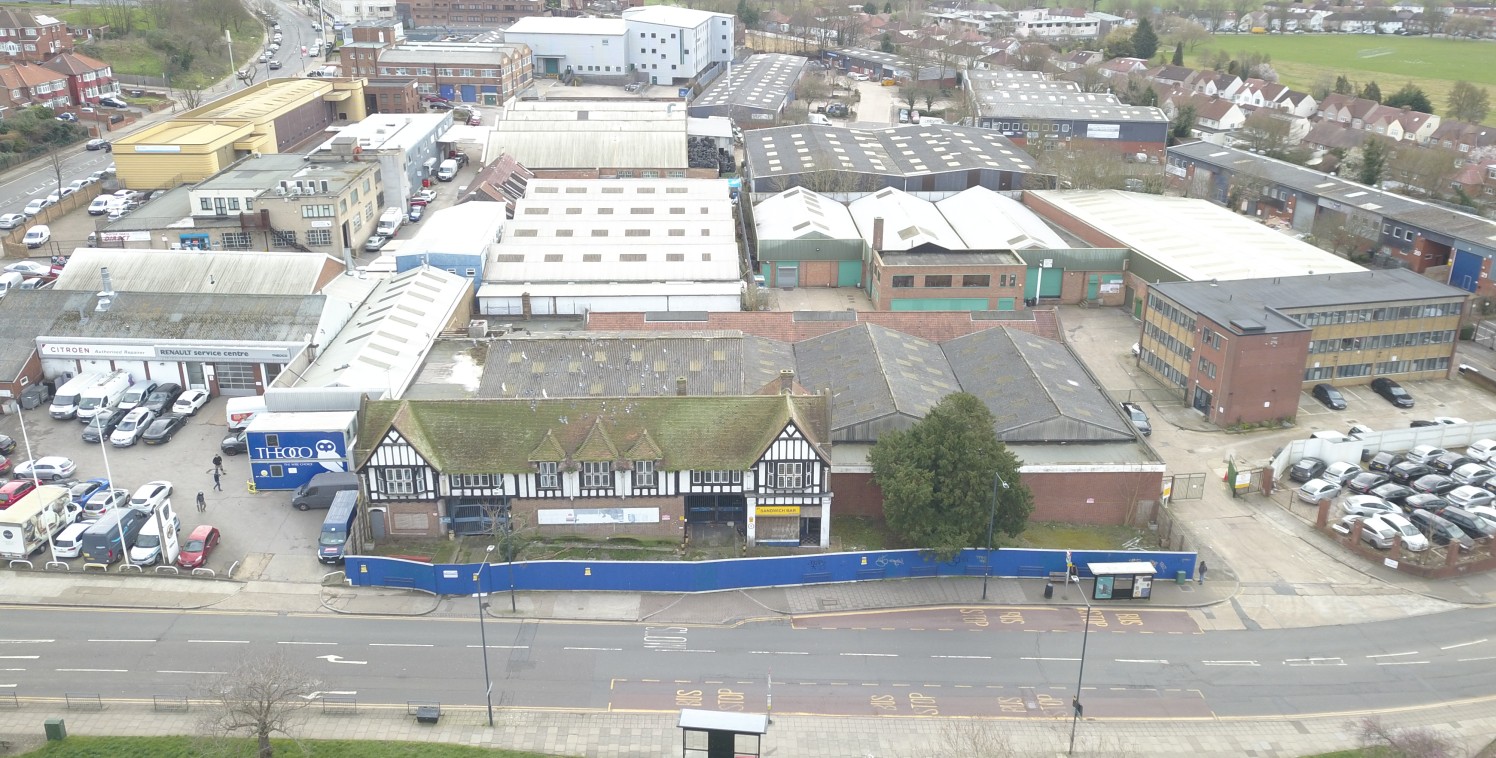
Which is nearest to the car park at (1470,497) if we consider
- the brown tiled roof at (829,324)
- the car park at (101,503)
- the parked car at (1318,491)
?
the parked car at (1318,491)

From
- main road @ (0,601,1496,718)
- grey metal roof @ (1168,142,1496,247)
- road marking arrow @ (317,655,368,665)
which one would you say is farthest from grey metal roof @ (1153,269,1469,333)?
road marking arrow @ (317,655,368,665)

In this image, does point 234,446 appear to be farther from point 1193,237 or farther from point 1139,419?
point 1193,237

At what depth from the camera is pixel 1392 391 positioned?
193ft

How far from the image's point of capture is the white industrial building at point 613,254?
215 ft

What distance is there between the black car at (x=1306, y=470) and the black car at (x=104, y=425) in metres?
55.4

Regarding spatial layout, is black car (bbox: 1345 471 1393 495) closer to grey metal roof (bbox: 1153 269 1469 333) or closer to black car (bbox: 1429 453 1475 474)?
black car (bbox: 1429 453 1475 474)

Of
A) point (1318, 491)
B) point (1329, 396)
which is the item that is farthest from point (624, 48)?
point (1318, 491)

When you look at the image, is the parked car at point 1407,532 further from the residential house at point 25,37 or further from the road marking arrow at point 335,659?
the residential house at point 25,37

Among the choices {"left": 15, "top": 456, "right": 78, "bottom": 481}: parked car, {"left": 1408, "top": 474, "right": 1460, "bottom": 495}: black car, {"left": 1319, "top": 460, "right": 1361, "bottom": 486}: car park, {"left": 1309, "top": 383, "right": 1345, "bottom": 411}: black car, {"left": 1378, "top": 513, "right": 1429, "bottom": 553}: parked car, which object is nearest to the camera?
{"left": 1378, "top": 513, "right": 1429, "bottom": 553}: parked car

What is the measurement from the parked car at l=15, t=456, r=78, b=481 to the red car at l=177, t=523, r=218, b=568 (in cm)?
940

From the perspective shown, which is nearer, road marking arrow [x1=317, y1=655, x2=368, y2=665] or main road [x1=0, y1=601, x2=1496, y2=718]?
main road [x1=0, y1=601, x2=1496, y2=718]

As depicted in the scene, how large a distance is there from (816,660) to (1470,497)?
31.3 metres

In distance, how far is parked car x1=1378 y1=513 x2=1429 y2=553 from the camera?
146 ft

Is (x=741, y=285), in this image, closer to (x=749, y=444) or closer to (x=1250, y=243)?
(x=749, y=444)
